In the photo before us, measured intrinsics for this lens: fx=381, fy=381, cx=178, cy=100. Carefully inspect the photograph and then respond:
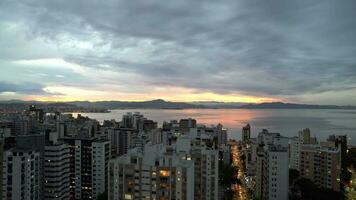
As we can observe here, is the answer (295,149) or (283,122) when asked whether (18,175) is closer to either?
(295,149)

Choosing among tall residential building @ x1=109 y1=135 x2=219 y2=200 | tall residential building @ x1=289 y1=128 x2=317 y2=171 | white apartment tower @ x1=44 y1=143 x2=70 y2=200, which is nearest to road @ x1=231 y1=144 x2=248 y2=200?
tall residential building @ x1=289 y1=128 x2=317 y2=171

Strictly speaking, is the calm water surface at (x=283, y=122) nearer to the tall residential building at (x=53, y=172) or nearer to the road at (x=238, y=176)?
the road at (x=238, y=176)

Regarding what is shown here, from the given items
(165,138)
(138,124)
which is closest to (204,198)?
(165,138)

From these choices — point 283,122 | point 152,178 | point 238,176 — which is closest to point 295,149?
point 238,176

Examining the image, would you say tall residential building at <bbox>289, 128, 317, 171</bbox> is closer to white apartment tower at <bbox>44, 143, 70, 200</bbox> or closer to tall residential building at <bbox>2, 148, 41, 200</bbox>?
white apartment tower at <bbox>44, 143, 70, 200</bbox>

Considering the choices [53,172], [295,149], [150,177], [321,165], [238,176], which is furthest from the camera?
[238,176]

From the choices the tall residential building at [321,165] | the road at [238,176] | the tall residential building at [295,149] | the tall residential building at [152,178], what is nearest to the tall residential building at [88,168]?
the road at [238,176]
